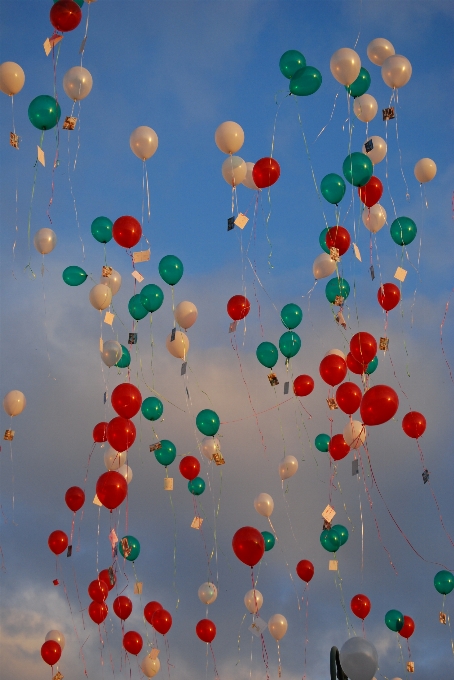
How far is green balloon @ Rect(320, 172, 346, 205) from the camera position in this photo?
6035 mm

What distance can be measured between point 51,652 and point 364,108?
20.0 ft

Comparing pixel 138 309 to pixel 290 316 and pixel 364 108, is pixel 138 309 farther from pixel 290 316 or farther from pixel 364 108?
pixel 364 108

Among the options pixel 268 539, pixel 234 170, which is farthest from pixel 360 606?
pixel 234 170

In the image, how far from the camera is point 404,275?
6.07 m

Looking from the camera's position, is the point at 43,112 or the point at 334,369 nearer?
the point at 43,112

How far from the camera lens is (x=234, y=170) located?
20.6ft

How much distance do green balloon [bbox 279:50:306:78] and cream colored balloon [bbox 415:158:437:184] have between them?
160 centimetres

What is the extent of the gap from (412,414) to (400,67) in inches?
123

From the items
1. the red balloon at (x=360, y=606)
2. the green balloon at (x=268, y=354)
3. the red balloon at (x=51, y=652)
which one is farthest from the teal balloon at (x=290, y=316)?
the red balloon at (x=51, y=652)

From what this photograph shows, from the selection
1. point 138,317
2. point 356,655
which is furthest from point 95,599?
point 356,655

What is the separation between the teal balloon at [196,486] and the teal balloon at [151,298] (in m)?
1.89

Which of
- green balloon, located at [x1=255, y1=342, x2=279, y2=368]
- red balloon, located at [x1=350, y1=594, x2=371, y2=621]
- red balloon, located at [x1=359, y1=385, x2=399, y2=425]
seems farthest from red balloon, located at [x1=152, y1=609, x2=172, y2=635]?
red balloon, located at [x1=359, y1=385, x2=399, y2=425]

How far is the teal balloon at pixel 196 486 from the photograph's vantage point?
7.22 meters

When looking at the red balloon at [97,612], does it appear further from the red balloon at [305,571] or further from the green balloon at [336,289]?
the green balloon at [336,289]
